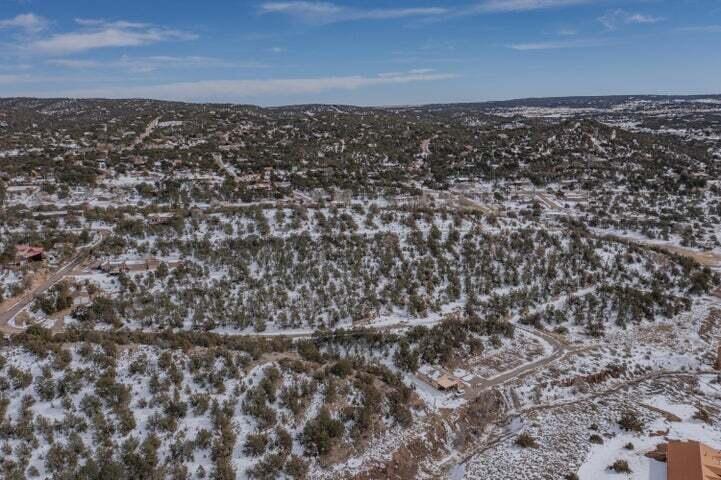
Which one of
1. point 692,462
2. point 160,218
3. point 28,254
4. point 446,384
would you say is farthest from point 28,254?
point 692,462

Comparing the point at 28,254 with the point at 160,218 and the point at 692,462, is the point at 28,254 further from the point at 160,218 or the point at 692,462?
the point at 692,462

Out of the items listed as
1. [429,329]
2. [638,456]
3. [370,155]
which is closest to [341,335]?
[429,329]

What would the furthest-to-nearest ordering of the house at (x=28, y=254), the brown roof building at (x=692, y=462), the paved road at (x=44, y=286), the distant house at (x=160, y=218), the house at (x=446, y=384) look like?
the distant house at (x=160, y=218), the house at (x=28, y=254), the paved road at (x=44, y=286), the house at (x=446, y=384), the brown roof building at (x=692, y=462)

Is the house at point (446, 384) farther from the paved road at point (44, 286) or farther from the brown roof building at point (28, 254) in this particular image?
the brown roof building at point (28, 254)

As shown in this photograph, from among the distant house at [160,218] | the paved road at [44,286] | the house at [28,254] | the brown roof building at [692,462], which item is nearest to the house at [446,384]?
the brown roof building at [692,462]

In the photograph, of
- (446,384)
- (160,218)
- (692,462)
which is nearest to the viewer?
(692,462)

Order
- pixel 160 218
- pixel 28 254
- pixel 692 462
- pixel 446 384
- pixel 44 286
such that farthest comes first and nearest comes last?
pixel 160 218 → pixel 28 254 → pixel 44 286 → pixel 446 384 → pixel 692 462
